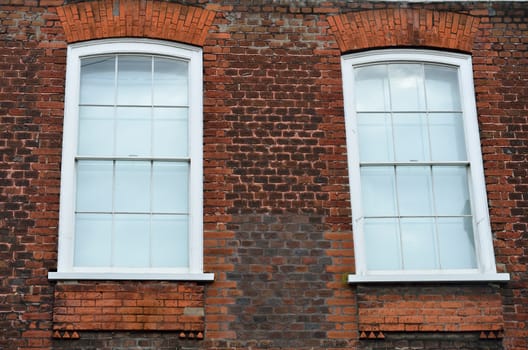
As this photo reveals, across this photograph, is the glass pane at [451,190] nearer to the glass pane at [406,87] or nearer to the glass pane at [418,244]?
the glass pane at [418,244]

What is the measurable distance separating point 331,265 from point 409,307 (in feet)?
2.87

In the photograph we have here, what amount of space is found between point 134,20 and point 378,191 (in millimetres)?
3231

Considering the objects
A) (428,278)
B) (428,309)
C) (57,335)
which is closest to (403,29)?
(428,278)

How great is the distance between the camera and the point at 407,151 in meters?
9.21

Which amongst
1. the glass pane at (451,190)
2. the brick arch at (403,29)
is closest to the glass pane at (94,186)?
the brick arch at (403,29)

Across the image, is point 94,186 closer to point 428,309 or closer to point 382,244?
point 382,244

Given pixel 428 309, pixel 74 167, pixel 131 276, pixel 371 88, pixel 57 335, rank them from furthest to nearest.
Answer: pixel 371 88 → pixel 74 167 → pixel 428 309 → pixel 131 276 → pixel 57 335

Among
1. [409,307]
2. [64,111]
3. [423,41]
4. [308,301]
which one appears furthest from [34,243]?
[423,41]

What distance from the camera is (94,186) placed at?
8.80 metres

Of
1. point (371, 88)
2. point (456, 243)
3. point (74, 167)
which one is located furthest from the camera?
point (371, 88)

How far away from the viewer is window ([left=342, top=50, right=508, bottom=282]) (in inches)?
346

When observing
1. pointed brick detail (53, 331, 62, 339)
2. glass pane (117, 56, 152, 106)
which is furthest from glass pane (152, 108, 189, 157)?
pointed brick detail (53, 331, 62, 339)

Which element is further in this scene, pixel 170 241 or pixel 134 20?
pixel 134 20

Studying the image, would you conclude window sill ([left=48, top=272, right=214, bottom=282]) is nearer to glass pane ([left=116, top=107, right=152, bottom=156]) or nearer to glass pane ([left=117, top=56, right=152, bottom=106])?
glass pane ([left=116, top=107, right=152, bottom=156])
